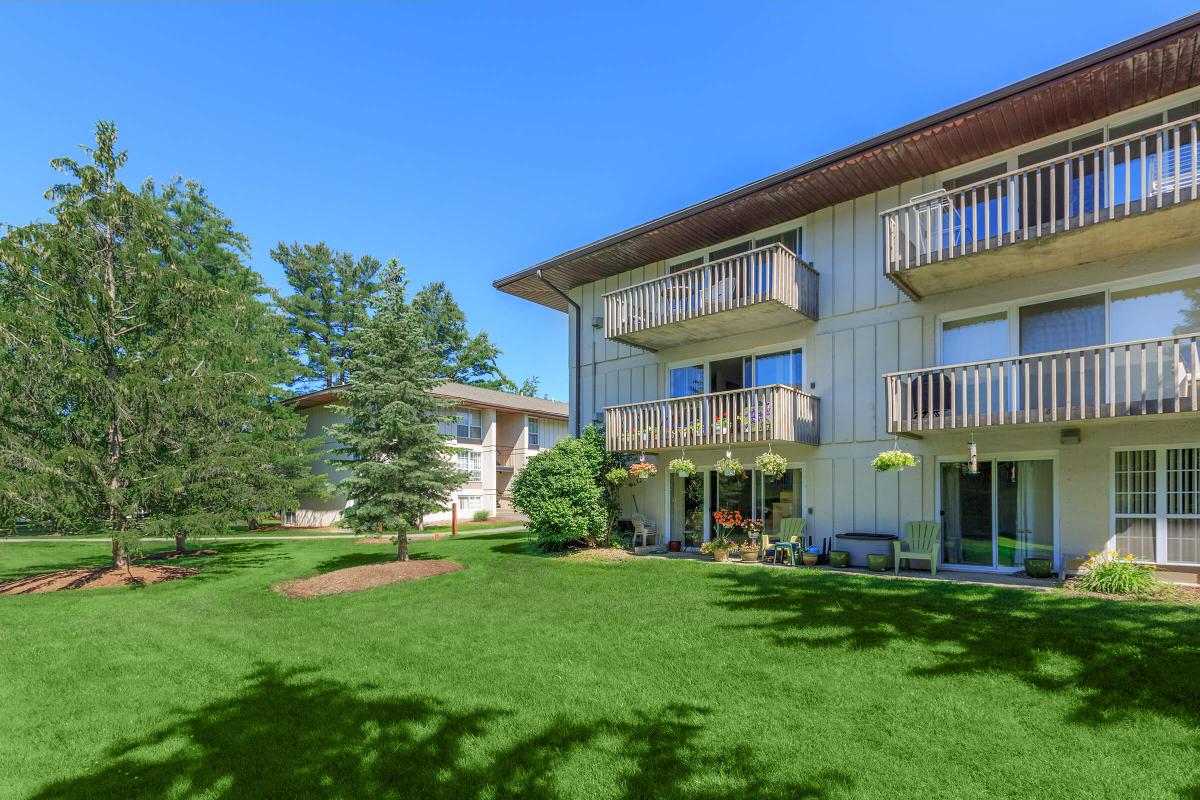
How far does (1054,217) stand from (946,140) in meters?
2.63

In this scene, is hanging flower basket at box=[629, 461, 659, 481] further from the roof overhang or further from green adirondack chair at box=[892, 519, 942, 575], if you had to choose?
the roof overhang

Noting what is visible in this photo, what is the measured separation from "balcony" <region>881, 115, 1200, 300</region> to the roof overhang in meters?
0.81

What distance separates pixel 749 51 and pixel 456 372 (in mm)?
35798

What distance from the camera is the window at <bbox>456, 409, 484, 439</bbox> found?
98.5 ft

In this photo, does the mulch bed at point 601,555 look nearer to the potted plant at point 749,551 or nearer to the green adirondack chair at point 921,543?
the potted plant at point 749,551

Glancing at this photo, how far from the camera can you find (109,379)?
1245 centimetres

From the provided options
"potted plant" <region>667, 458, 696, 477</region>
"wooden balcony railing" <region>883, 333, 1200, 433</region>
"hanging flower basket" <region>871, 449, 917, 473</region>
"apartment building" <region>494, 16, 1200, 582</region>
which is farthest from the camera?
"potted plant" <region>667, 458, 696, 477</region>

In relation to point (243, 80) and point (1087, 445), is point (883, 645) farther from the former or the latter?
point (243, 80)

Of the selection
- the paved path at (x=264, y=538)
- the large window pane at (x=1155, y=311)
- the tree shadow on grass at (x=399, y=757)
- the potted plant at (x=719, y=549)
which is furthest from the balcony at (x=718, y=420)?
the paved path at (x=264, y=538)

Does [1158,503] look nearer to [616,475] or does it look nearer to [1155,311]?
[1155,311]

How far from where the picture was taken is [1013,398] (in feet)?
33.2

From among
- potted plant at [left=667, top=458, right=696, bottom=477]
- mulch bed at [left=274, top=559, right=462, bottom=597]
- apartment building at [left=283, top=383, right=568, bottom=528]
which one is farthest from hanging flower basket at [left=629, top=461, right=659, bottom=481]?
apartment building at [left=283, top=383, right=568, bottom=528]

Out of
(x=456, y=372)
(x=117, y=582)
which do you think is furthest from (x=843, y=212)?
Answer: (x=456, y=372)

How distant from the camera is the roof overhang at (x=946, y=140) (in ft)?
30.6
